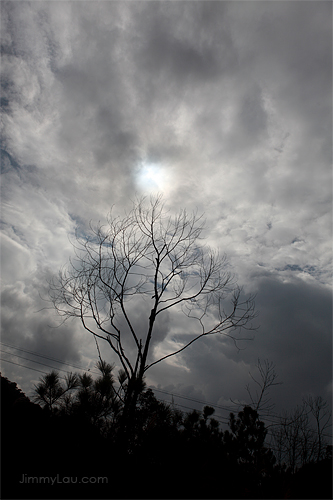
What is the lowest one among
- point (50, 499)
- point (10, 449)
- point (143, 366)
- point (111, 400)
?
point (50, 499)

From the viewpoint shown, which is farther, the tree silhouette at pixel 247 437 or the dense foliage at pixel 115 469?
the tree silhouette at pixel 247 437

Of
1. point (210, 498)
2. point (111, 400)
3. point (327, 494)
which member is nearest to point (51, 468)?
point (210, 498)

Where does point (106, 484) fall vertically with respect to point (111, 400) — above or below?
below

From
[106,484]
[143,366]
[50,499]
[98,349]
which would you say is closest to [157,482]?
[106,484]

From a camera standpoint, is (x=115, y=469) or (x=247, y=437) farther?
(x=247, y=437)

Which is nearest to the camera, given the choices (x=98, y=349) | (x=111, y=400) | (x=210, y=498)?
(x=210, y=498)

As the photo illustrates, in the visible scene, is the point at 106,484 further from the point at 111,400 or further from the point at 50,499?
the point at 111,400

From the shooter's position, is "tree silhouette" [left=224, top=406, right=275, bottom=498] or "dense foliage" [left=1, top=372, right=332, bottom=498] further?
"tree silhouette" [left=224, top=406, right=275, bottom=498]

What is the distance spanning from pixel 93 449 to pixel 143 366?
2058 millimetres

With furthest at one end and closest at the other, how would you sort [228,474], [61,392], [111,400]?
1. [61,392]
2. [111,400]
3. [228,474]

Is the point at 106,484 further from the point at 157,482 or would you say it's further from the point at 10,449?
the point at 10,449

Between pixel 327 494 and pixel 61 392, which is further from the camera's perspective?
pixel 61 392

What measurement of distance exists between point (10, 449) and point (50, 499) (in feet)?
3.93

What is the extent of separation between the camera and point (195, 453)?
16.7 ft
